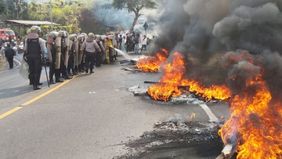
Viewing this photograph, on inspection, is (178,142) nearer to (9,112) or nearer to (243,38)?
(243,38)

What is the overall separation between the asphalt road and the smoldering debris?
248mm

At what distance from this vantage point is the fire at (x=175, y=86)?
1138 cm

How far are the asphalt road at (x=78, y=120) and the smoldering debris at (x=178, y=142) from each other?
0.25 meters

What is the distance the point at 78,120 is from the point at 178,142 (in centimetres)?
277

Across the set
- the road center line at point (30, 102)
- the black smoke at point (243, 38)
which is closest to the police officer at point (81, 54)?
the road center line at point (30, 102)

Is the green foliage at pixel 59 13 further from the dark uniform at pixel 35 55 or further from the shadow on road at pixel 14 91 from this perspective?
the dark uniform at pixel 35 55

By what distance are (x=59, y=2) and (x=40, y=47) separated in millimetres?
65183

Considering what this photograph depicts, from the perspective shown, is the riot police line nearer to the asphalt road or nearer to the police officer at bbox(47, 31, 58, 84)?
the police officer at bbox(47, 31, 58, 84)

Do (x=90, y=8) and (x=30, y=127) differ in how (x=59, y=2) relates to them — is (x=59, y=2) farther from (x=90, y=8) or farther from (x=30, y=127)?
(x=30, y=127)

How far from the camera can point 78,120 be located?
938cm

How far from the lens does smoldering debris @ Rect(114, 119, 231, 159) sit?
259 inches

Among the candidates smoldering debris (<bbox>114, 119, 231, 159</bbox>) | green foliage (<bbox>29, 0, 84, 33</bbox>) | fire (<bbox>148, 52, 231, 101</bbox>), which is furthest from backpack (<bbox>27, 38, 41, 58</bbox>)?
green foliage (<bbox>29, 0, 84, 33</bbox>)

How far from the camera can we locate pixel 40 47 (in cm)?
1468

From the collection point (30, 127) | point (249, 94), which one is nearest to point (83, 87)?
point (30, 127)
